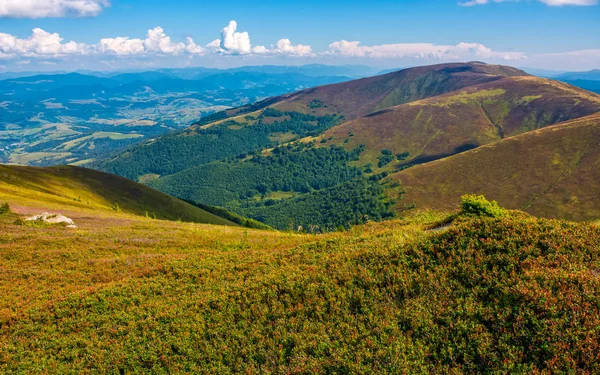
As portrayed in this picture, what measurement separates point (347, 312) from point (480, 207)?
1354 cm

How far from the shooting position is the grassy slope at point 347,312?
9562mm

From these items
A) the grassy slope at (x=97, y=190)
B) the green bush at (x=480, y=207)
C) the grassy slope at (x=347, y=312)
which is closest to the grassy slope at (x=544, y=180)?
the grassy slope at (x=97, y=190)

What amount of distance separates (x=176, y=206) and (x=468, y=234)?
112 metres

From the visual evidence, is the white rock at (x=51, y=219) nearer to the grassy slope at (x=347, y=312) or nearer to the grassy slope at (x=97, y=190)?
the grassy slope at (x=347, y=312)

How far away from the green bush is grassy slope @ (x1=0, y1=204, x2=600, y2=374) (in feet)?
19.8

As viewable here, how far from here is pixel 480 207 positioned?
20688mm

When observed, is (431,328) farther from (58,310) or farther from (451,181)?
(451,181)

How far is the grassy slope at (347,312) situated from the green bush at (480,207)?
604cm

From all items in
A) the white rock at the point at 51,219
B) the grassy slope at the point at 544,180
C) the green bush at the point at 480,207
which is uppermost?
the green bush at the point at 480,207

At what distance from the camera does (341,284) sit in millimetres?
13555

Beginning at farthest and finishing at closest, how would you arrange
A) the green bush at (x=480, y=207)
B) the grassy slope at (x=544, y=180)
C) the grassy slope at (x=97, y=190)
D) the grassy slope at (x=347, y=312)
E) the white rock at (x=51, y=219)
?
the grassy slope at (x=544, y=180) → the grassy slope at (x=97, y=190) → the white rock at (x=51, y=219) → the green bush at (x=480, y=207) → the grassy slope at (x=347, y=312)

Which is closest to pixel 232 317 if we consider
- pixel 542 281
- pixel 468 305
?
pixel 468 305

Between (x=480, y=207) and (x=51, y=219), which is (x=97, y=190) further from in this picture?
(x=480, y=207)

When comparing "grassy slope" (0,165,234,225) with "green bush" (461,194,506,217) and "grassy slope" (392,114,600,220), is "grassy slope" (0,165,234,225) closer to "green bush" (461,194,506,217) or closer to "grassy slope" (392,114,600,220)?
"green bush" (461,194,506,217)
